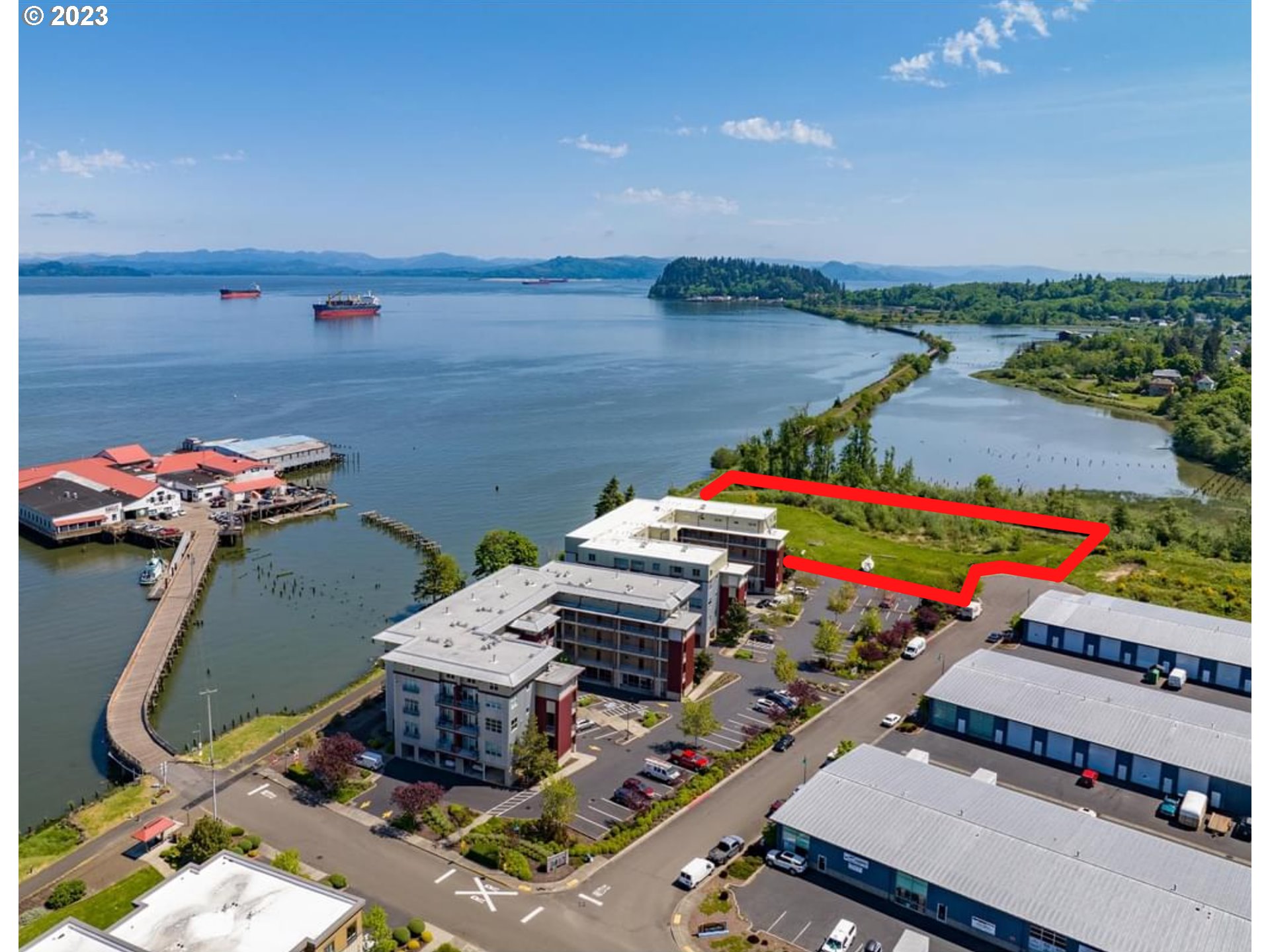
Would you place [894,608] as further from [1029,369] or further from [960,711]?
[1029,369]

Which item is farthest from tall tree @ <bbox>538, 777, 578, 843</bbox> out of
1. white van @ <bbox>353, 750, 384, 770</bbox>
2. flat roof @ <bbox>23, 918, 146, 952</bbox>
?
flat roof @ <bbox>23, 918, 146, 952</bbox>

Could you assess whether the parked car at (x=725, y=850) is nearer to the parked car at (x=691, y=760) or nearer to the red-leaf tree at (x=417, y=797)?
the parked car at (x=691, y=760)

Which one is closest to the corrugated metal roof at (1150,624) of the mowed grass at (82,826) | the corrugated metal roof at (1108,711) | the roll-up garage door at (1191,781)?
the corrugated metal roof at (1108,711)

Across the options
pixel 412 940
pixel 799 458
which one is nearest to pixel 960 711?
pixel 412 940

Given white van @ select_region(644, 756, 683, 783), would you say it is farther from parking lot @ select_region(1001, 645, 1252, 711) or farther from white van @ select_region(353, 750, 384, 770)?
parking lot @ select_region(1001, 645, 1252, 711)

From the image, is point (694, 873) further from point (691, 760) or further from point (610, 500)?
point (610, 500)
